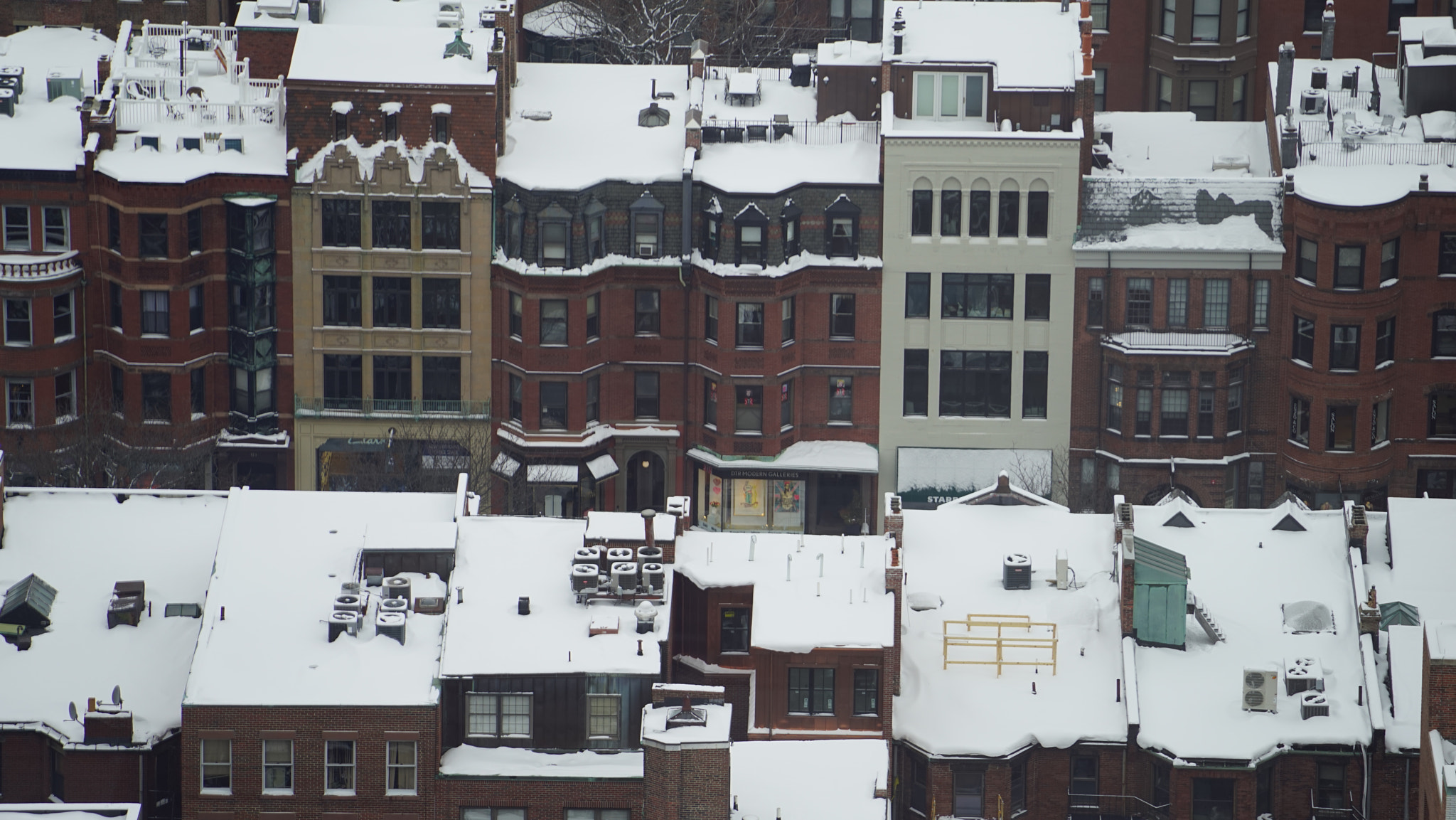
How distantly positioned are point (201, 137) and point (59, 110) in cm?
682

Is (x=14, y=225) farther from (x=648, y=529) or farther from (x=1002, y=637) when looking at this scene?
(x=1002, y=637)

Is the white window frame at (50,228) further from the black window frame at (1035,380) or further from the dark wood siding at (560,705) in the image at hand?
the dark wood siding at (560,705)

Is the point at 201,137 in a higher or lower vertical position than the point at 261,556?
higher

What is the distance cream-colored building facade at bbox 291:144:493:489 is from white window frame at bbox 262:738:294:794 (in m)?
33.3

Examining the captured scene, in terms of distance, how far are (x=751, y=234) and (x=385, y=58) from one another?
1561 cm

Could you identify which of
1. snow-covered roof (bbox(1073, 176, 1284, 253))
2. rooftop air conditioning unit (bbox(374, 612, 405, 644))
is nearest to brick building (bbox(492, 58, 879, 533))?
snow-covered roof (bbox(1073, 176, 1284, 253))

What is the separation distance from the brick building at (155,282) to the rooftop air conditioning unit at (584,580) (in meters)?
32.1

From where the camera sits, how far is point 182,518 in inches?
4626

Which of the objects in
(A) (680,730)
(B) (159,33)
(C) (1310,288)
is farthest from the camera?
(B) (159,33)

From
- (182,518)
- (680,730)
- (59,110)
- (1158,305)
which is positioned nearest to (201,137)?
(59,110)

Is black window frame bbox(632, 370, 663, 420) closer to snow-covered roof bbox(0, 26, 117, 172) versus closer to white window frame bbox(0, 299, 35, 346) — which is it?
snow-covered roof bbox(0, 26, 117, 172)

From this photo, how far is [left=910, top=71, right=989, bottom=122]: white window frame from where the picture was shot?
139m

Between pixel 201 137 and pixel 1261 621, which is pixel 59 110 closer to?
pixel 201 137

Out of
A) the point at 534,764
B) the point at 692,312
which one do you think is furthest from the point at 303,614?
the point at 692,312
